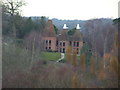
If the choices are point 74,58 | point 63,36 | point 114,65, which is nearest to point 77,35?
point 63,36

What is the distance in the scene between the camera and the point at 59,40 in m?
2.31

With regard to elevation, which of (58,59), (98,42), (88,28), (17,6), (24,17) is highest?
(17,6)

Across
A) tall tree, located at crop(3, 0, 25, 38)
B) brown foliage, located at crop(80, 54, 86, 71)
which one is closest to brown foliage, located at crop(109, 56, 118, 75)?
brown foliage, located at crop(80, 54, 86, 71)

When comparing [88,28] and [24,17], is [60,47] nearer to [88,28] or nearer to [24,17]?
[88,28]

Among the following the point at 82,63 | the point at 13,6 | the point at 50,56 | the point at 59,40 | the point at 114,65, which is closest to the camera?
the point at 114,65

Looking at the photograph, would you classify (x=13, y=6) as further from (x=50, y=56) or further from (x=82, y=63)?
(x=82, y=63)

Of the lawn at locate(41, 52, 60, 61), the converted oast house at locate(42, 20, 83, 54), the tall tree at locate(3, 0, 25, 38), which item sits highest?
the tall tree at locate(3, 0, 25, 38)

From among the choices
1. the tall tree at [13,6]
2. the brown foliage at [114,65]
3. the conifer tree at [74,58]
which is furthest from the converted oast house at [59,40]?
Result: the tall tree at [13,6]

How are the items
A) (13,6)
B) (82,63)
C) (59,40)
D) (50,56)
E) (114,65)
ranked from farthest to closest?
1. (13,6)
2. (59,40)
3. (50,56)
4. (82,63)
5. (114,65)

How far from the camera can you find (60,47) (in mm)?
2303

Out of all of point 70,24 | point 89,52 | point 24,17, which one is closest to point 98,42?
point 89,52

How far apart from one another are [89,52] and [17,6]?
147 centimetres

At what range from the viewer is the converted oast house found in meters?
2.26

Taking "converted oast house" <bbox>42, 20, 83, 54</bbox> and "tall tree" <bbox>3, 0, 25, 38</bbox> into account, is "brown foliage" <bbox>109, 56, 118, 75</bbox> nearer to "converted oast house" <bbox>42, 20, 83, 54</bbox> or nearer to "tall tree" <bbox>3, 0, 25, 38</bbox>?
"converted oast house" <bbox>42, 20, 83, 54</bbox>
